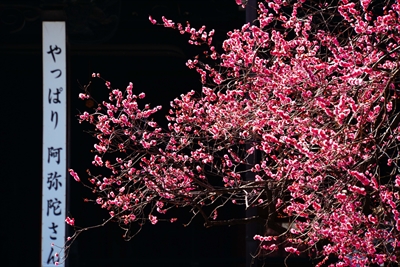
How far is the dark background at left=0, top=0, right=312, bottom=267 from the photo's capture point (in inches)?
436

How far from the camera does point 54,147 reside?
9.14 m

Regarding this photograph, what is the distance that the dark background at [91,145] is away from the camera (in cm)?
1108

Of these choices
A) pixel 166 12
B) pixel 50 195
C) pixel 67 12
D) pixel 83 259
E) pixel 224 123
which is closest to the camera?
pixel 224 123

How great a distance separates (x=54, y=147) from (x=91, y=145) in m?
2.33

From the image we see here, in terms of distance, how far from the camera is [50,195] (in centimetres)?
911

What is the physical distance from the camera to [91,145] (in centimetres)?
1147

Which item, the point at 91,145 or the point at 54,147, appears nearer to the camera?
the point at 54,147

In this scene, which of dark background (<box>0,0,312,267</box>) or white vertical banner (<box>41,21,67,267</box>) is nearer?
white vertical banner (<box>41,21,67,267</box>)

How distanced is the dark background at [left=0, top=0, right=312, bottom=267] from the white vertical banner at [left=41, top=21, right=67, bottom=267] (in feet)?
4.89

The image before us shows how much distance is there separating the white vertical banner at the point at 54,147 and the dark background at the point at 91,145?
1490 mm
